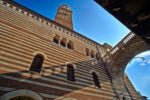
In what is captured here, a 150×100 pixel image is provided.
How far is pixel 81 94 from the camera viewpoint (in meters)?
7.29

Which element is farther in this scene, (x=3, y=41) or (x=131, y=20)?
(x=3, y=41)

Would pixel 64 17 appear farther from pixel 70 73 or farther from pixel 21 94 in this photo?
pixel 21 94

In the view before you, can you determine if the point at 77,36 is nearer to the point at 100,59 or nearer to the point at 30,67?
the point at 100,59

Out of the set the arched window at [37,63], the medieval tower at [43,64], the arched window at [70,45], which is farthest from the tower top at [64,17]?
the arched window at [37,63]

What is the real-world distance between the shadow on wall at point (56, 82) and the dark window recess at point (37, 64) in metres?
0.39

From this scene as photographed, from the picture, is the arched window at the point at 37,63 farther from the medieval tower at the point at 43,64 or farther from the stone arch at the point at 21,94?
the stone arch at the point at 21,94

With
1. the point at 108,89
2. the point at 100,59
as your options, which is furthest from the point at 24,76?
the point at 100,59

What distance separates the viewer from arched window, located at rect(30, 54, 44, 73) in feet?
22.0

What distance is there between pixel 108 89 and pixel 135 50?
4582 millimetres

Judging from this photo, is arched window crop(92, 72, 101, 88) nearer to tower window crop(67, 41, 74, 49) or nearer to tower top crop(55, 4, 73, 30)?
tower window crop(67, 41, 74, 49)

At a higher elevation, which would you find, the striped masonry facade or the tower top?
the tower top

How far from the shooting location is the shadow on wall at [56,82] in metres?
5.30

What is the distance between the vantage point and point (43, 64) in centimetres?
710

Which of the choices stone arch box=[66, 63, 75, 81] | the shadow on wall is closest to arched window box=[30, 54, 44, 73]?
the shadow on wall
